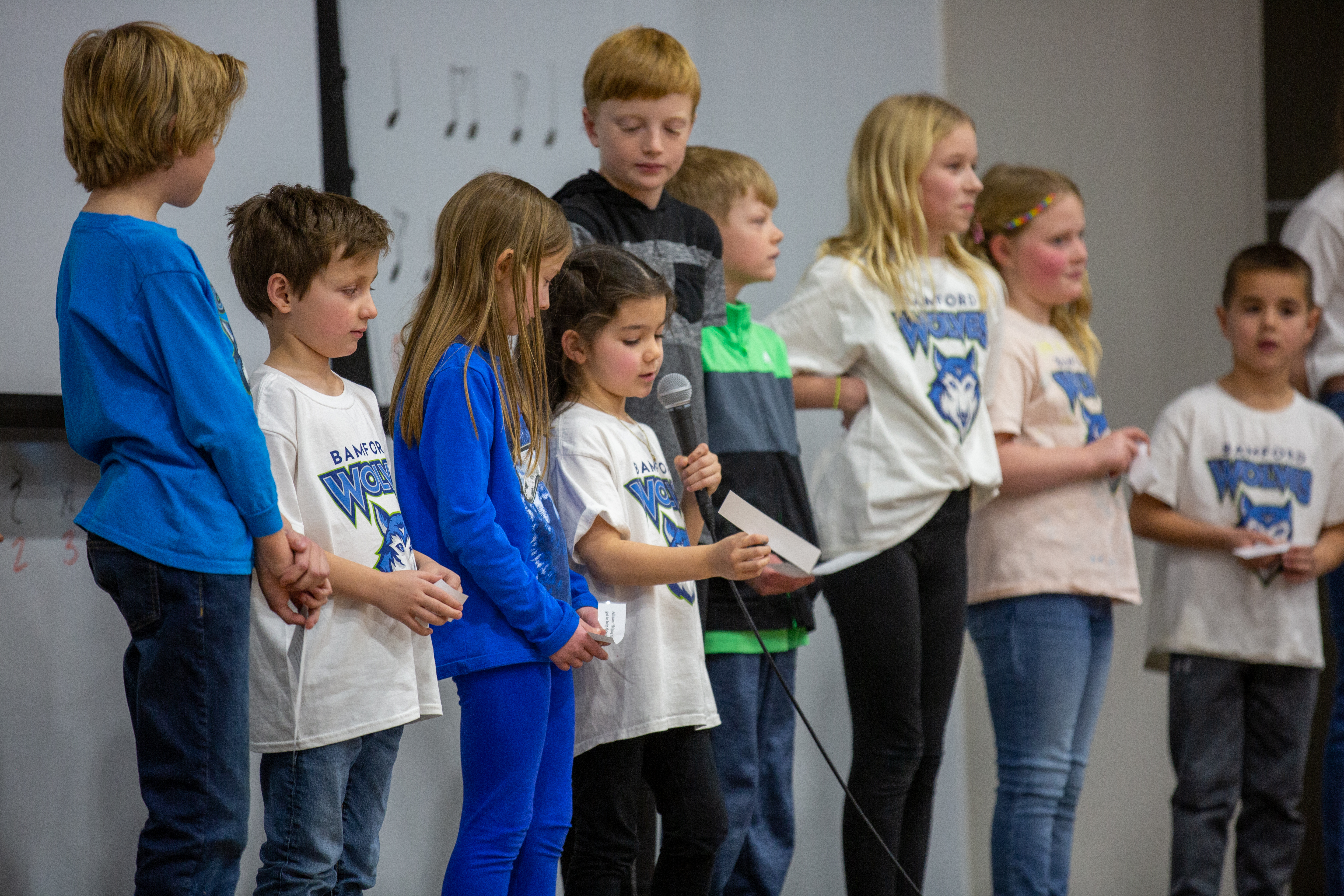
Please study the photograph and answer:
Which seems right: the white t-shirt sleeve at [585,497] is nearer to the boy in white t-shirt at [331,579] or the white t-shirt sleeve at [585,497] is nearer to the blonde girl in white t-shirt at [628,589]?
the blonde girl in white t-shirt at [628,589]

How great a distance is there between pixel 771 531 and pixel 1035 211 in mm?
1198

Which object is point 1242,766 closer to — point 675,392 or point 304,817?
point 675,392

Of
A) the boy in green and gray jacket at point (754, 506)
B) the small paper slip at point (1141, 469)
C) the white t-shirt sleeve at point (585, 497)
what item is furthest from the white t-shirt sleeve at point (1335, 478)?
the white t-shirt sleeve at point (585, 497)

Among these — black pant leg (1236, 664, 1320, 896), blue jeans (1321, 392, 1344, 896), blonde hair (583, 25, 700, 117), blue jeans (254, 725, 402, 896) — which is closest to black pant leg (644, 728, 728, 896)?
blue jeans (254, 725, 402, 896)

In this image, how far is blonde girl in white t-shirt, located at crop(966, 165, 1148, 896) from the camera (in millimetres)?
2354

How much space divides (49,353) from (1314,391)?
2.50 m

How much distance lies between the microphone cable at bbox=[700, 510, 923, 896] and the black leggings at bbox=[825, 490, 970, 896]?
30mm

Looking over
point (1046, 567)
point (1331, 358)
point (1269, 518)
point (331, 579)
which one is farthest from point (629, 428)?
point (1331, 358)

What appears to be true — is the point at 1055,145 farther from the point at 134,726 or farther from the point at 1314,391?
the point at 134,726

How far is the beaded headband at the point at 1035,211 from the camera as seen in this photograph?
101 inches

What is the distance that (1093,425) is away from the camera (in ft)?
8.25

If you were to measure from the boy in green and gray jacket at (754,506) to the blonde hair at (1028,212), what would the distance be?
1.91 feet

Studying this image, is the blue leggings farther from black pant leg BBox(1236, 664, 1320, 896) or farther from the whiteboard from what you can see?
black pant leg BBox(1236, 664, 1320, 896)

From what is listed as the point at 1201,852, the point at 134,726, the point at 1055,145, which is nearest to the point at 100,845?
the point at 134,726
